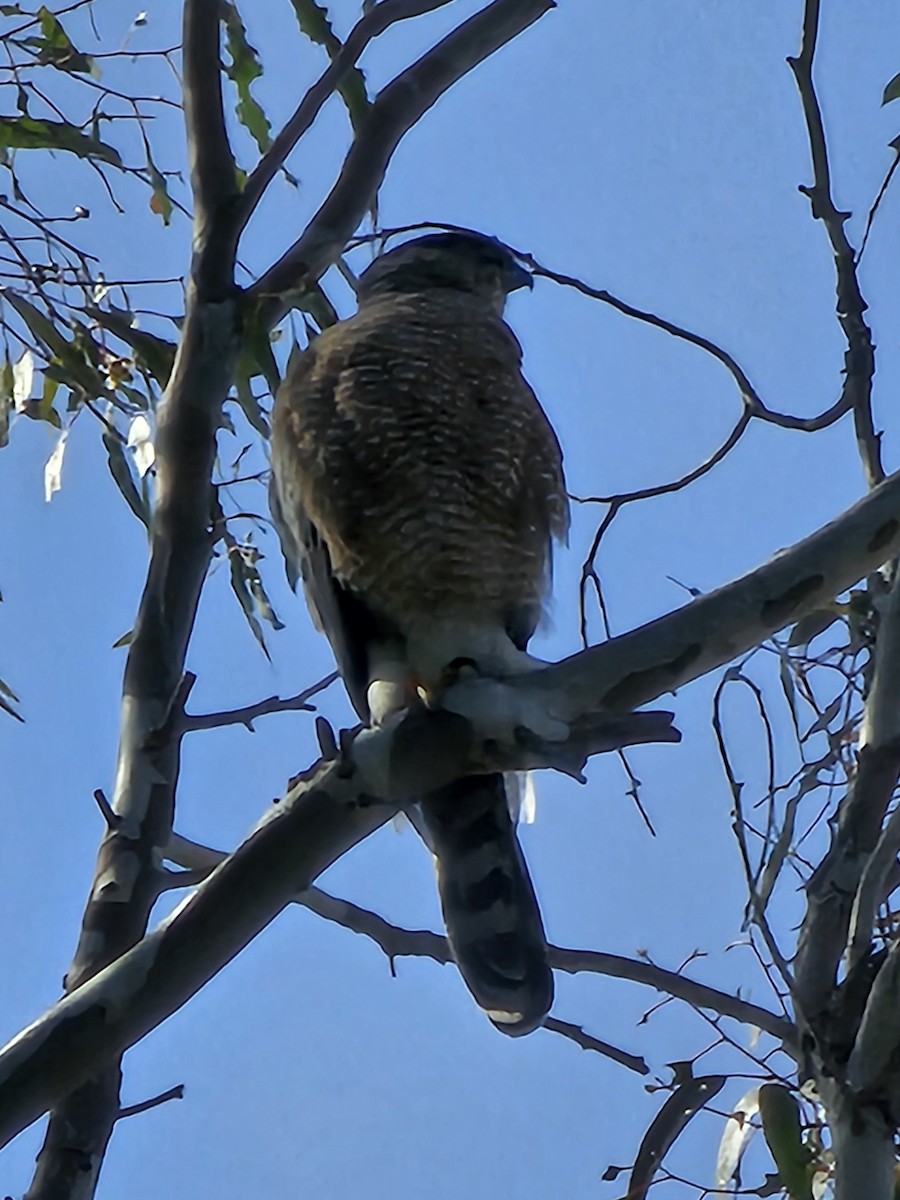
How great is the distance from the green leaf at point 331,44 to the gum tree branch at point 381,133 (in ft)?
0.27

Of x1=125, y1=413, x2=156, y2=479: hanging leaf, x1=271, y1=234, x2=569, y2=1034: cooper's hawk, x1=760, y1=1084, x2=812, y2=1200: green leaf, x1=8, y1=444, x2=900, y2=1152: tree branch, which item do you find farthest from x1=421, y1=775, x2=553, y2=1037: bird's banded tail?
x1=125, y1=413, x2=156, y2=479: hanging leaf

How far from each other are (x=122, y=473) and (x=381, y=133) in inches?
25.9

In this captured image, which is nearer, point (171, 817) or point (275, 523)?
point (171, 817)

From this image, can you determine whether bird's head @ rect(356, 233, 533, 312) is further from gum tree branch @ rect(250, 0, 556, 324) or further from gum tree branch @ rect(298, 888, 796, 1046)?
Result: gum tree branch @ rect(298, 888, 796, 1046)

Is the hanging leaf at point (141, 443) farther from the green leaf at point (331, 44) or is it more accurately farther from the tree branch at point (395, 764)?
the tree branch at point (395, 764)

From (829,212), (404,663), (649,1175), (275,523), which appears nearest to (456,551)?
(404,663)

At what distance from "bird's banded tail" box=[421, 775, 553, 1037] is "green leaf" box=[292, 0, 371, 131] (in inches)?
40.9

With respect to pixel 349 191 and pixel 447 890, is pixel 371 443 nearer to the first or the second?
pixel 349 191

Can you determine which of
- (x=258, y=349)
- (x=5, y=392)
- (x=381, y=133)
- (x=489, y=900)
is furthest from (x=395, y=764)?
(x=5, y=392)

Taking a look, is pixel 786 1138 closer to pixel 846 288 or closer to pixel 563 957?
pixel 563 957

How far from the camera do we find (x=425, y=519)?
230 cm

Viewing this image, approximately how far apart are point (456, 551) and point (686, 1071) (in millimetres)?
711

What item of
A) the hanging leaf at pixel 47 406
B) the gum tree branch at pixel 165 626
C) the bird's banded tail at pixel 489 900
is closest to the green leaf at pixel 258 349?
the gum tree branch at pixel 165 626

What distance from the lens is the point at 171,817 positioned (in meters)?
2.04
